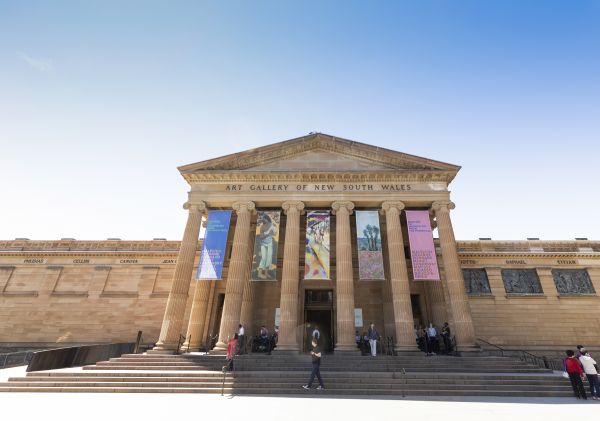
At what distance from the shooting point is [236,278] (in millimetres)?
15492

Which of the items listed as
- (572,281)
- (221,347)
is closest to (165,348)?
(221,347)

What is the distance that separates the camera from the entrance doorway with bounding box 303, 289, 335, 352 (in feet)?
59.5

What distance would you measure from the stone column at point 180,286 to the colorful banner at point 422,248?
11.4m

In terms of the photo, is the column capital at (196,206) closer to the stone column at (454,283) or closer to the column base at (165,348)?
the column base at (165,348)

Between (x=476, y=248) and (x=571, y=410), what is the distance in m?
15.4

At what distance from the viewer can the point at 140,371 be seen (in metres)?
11.0

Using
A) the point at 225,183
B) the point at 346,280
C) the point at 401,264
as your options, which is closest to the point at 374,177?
the point at 401,264

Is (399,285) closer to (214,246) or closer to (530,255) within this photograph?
(214,246)

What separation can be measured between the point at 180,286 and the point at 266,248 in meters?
4.73

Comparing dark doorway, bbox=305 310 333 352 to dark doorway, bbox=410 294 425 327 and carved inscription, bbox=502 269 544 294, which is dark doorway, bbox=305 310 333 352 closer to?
dark doorway, bbox=410 294 425 327

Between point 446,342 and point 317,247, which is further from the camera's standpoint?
point 317,247

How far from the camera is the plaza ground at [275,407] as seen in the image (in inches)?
249

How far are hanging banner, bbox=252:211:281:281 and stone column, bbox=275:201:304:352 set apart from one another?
691 mm

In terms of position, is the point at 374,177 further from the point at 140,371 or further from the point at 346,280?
the point at 140,371
